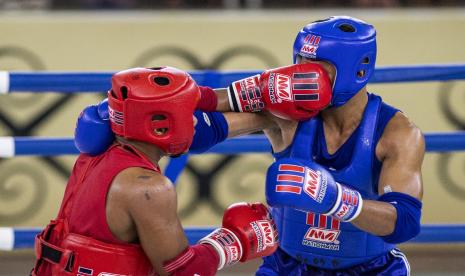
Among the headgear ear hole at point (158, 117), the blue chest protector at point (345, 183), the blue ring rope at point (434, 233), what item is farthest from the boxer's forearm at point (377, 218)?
the blue ring rope at point (434, 233)

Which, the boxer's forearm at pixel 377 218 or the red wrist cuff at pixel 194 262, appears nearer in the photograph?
the red wrist cuff at pixel 194 262

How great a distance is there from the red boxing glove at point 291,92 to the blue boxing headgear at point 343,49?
55mm

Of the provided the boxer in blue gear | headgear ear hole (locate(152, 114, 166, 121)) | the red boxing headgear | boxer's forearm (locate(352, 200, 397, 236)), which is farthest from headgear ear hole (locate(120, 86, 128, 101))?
boxer's forearm (locate(352, 200, 397, 236))

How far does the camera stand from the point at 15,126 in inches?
217

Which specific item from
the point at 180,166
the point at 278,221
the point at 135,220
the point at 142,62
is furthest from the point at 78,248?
the point at 142,62

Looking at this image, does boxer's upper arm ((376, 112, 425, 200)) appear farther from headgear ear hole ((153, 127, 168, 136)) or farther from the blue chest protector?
headgear ear hole ((153, 127, 168, 136))

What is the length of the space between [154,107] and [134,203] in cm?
30

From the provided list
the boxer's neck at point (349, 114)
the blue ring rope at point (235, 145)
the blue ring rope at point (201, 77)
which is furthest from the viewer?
the blue ring rope at point (235, 145)

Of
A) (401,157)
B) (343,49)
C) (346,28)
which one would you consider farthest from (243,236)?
(346,28)

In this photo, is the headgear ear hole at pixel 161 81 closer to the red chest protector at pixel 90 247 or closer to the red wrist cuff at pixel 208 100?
the red chest protector at pixel 90 247

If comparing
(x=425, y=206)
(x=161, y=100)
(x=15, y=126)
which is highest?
(x=161, y=100)

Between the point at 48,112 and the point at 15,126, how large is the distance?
223mm

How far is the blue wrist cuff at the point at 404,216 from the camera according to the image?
2.82 metres

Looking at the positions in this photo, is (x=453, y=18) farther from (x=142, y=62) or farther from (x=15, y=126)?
(x=15, y=126)
